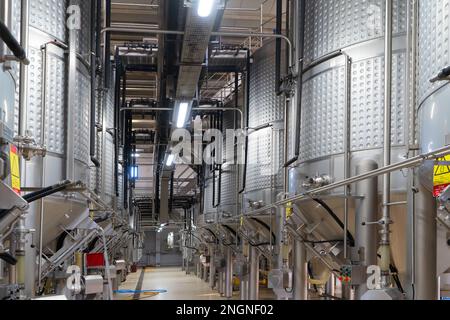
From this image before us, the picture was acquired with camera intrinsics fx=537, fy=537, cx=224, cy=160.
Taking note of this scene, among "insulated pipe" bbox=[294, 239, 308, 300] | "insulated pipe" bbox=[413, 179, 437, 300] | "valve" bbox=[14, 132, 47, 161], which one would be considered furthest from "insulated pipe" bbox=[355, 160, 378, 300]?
"valve" bbox=[14, 132, 47, 161]

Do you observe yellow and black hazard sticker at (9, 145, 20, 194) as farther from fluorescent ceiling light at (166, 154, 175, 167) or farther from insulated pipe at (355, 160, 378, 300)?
fluorescent ceiling light at (166, 154, 175, 167)

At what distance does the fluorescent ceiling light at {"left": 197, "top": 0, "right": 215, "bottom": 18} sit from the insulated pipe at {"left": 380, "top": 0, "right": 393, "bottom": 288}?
1615 millimetres

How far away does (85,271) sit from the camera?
20.9 ft

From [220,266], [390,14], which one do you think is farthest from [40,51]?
[220,266]

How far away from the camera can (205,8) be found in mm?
5199

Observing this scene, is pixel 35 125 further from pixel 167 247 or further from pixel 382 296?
pixel 167 247

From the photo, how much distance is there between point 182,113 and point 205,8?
422cm

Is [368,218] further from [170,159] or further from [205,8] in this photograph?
[170,159]

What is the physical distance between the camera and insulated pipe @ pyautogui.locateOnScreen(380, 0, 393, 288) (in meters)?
4.01

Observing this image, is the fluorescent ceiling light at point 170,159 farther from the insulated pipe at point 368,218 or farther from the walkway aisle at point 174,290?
the insulated pipe at point 368,218

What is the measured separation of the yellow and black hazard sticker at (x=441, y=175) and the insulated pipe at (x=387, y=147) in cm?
104

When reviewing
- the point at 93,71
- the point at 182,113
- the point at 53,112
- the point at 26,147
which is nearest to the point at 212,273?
the point at 182,113

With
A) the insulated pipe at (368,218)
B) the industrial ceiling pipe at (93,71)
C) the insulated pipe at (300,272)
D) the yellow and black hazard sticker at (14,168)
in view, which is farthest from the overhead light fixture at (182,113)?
the yellow and black hazard sticker at (14,168)

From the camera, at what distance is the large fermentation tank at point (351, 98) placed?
4.54m
